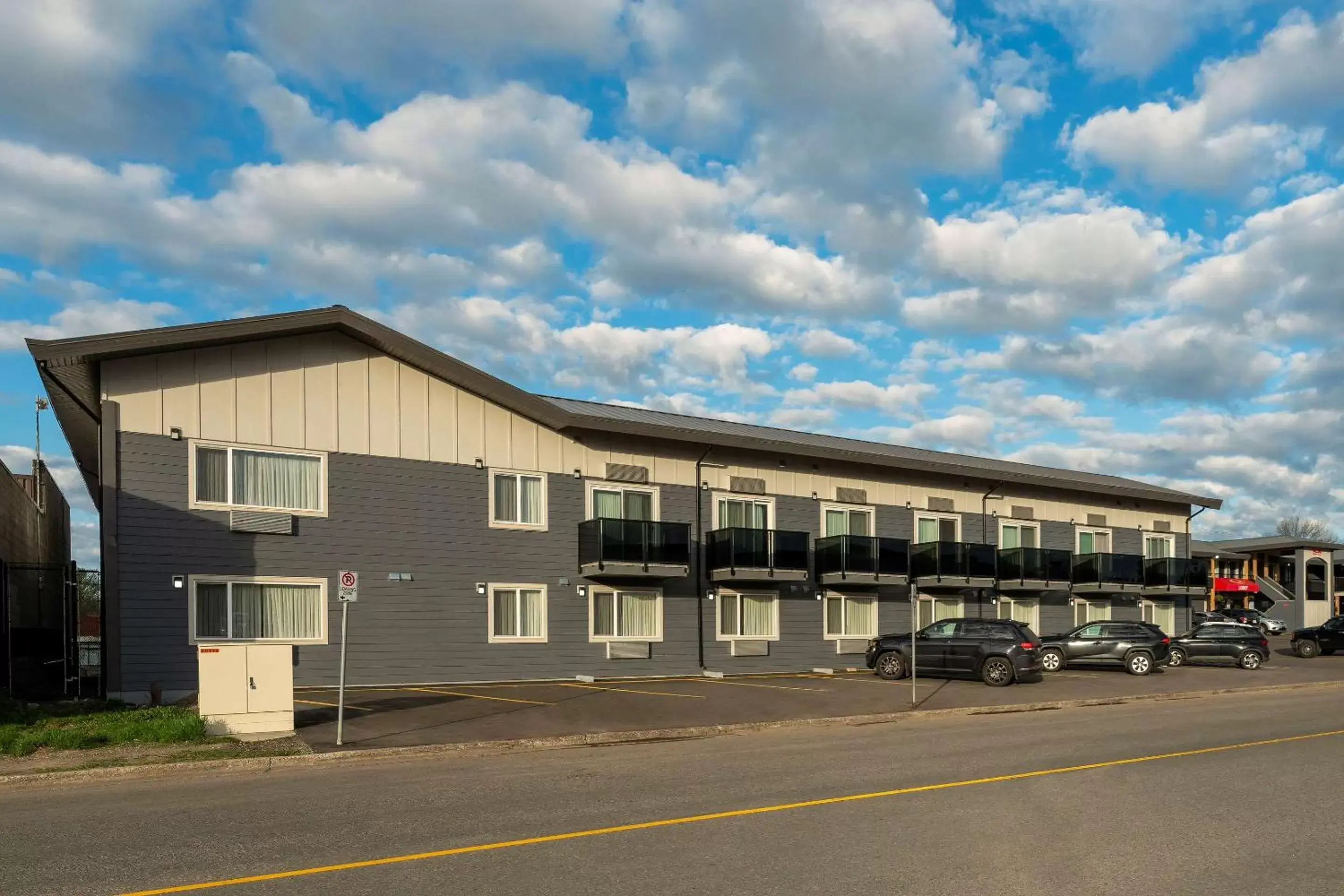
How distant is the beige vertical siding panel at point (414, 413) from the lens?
25859mm

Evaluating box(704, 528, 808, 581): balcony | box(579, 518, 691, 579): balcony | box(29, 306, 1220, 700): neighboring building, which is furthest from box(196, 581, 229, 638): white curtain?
box(704, 528, 808, 581): balcony

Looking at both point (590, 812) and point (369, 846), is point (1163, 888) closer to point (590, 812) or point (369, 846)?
point (590, 812)

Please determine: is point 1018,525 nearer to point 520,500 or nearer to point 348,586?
point 520,500

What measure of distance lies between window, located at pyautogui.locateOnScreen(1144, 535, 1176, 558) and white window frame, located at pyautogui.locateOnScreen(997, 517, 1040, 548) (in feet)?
24.3

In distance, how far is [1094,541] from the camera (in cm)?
4366

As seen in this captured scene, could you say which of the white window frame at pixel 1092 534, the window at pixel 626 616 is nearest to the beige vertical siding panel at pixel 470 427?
the window at pixel 626 616

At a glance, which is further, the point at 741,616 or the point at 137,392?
the point at 741,616

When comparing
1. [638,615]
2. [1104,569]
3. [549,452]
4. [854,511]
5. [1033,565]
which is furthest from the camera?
[1104,569]

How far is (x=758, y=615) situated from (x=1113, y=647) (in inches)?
420

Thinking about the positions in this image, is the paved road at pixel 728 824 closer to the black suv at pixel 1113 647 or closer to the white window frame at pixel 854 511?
the black suv at pixel 1113 647

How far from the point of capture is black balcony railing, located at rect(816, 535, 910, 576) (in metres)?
33.2

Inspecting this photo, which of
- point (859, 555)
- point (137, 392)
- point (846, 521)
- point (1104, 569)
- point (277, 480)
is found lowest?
point (1104, 569)

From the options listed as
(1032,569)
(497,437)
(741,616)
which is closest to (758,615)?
(741,616)

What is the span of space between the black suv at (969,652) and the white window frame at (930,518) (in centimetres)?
720
